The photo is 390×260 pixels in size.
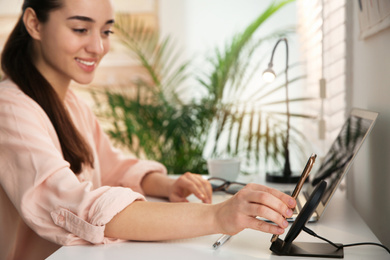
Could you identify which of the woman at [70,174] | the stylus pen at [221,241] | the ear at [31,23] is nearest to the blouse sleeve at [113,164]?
the woman at [70,174]

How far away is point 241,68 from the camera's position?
8.66ft

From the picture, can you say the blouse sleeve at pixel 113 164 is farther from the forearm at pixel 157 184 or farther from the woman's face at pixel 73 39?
the woman's face at pixel 73 39

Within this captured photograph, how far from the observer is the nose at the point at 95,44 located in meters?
1.24

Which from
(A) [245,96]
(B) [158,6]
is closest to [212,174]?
(A) [245,96]

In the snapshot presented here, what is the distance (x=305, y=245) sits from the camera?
0.86m

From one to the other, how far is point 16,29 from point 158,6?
245cm

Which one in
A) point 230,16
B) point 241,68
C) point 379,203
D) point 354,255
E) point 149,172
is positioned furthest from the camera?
point 230,16

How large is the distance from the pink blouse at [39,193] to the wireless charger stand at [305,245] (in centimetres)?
29

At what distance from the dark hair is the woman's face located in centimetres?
3

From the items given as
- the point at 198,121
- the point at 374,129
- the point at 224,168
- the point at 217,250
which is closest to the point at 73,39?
the point at 224,168

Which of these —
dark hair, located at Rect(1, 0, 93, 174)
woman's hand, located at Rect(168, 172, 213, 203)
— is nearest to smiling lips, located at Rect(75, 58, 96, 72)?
dark hair, located at Rect(1, 0, 93, 174)

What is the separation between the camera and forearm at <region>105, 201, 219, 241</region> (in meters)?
0.87

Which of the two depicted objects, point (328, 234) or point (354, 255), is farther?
point (328, 234)

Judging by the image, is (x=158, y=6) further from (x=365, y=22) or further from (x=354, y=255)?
(x=354, y=255)
